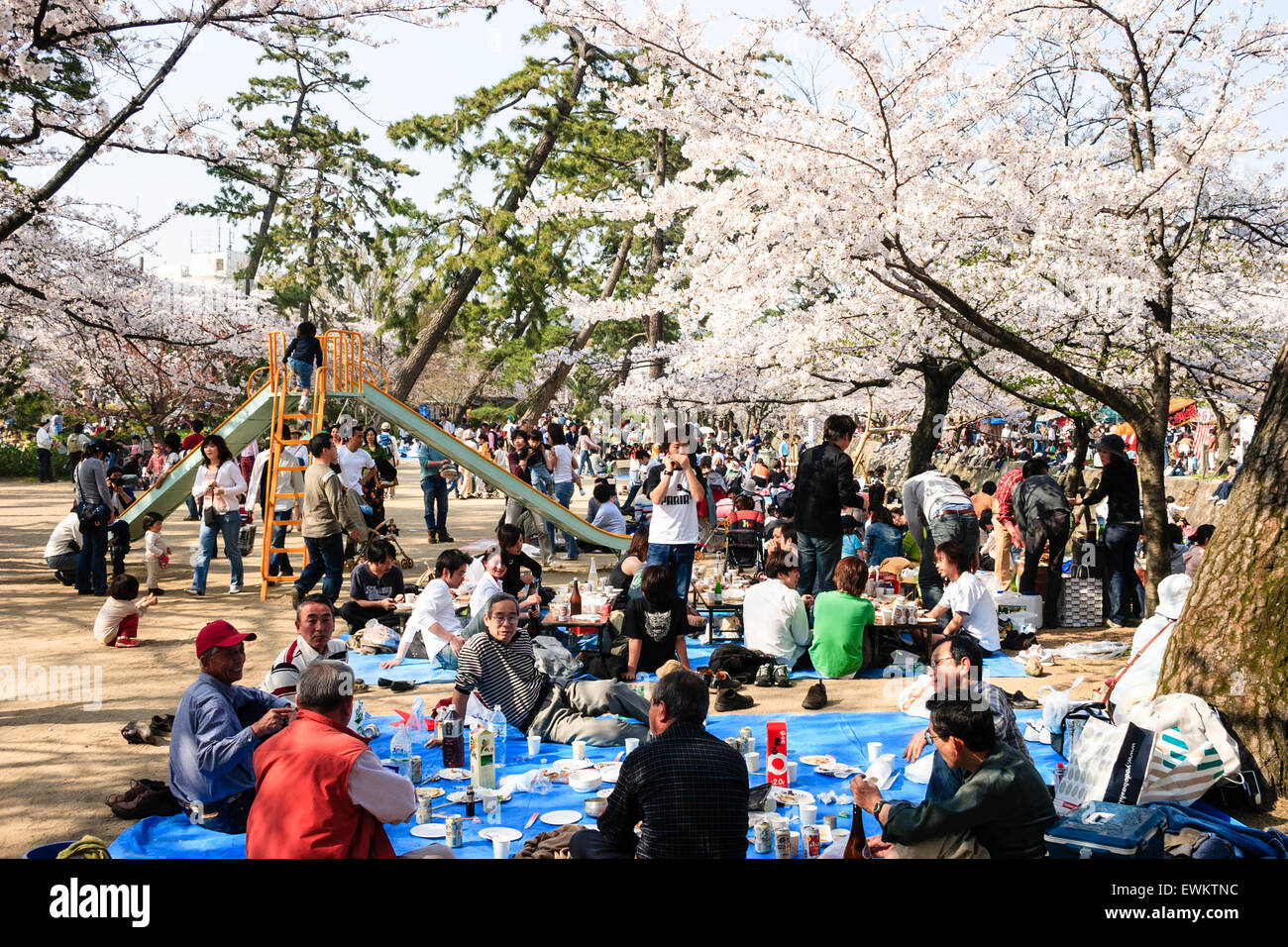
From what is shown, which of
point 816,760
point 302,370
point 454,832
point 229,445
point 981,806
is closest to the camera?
point 981,806

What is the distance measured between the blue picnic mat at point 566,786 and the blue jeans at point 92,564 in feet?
21.9

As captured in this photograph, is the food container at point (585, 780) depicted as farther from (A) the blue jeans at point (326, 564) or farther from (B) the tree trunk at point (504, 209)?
(B) the tree trunk at point (504, 209)

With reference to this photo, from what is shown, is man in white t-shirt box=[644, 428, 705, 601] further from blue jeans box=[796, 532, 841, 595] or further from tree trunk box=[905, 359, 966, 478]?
tree trunk box=[905, 359, 966, 478]

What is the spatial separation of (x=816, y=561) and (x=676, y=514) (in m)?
1.45

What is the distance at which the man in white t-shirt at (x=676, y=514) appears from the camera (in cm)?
969

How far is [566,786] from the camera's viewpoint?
5824mm

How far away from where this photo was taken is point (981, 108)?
32.9 feet

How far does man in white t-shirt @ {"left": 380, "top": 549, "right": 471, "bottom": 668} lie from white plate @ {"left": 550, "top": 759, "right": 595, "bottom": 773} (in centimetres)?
216

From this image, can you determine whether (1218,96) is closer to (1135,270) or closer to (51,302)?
(1135,270)

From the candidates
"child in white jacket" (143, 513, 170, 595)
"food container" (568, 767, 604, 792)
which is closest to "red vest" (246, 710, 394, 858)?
"food container" (568, 767, 604, 792)

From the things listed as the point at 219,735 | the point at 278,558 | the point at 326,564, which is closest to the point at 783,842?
the point at 219,735

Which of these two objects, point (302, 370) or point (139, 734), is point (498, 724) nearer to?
point (139, 734)
